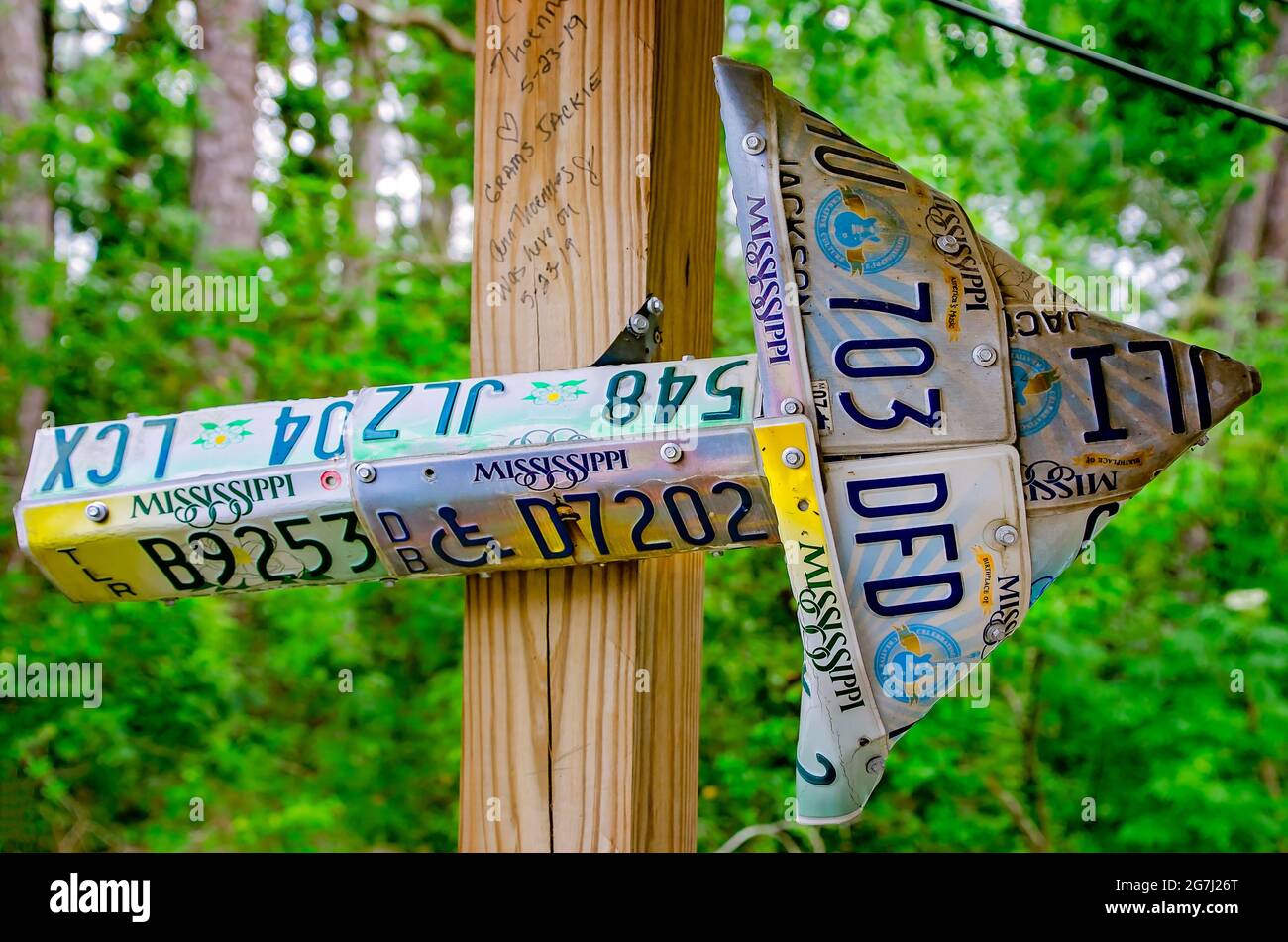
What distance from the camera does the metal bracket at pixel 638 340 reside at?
1141 millimetres

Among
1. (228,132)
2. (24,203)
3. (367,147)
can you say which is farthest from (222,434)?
(367,147)

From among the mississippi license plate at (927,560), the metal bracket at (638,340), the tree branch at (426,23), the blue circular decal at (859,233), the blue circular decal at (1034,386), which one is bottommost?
the mississippi license plate at (927,560)

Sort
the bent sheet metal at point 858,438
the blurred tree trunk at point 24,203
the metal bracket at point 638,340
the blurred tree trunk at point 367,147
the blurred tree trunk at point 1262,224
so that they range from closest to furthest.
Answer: the bent sheet metal at point 858,438 < the metal bracket at point 638,340 < the blurred tree trunk at point 24,203 < the blurred tree trunk at point 367,147 < the blurred tree trunk at point 1262,224

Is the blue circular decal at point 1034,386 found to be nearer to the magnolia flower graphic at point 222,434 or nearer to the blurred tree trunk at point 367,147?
the magnolia flower graphic at point 222,434

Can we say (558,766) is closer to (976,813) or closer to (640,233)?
(640,233)

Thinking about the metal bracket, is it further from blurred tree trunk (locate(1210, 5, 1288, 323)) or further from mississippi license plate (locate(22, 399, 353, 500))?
blurred tree trunk (locate(1210, 5, 1288, 323))

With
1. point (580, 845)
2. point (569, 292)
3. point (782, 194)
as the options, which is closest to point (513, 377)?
point (569, 292)

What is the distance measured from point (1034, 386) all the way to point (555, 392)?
45 centimetres

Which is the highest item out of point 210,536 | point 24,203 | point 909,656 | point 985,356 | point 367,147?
point 367,147

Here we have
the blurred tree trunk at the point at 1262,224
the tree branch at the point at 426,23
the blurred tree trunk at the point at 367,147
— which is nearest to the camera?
the tree branch at the point at 426,23

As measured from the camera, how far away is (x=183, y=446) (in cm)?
119

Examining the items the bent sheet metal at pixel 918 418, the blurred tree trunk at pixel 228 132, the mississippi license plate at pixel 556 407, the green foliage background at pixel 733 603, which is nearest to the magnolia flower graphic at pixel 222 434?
the mississippi license plate at pixel 556 407

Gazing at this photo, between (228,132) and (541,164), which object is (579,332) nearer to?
(541,164)

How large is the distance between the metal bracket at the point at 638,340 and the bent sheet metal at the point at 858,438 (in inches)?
1.6
